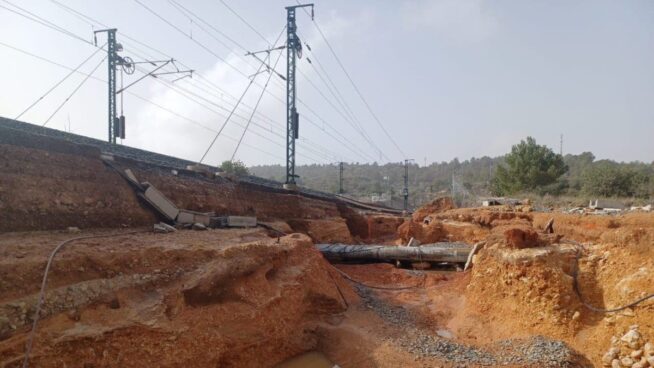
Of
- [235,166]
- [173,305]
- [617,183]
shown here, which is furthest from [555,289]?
[235,166]

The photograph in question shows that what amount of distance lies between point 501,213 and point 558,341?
35.2ft

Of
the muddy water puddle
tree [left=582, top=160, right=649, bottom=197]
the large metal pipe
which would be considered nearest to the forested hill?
tree [left=582, top=160, right=649, bottom=197]

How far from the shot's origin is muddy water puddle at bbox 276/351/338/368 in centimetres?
756

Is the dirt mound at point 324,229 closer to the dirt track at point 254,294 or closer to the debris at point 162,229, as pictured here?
the dirt track at point 254,294

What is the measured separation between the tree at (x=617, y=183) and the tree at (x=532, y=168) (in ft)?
12.1

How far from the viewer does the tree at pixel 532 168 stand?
3503cm

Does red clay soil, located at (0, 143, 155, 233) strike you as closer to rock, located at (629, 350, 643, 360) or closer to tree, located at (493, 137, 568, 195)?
rock, located at (629, 350, 643, 360)

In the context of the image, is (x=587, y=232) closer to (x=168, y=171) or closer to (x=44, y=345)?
(x=44, y=345)

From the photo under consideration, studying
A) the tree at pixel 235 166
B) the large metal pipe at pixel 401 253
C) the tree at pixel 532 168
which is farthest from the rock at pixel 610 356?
the tree at pixel 235 166

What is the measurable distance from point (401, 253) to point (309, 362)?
7266 mm

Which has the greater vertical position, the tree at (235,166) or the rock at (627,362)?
the tree at (235,166)

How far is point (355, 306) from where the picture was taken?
10.0 metres

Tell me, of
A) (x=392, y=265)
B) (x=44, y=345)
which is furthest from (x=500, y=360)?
(x=44, y=345)

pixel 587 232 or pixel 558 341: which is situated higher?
pixel 587 232
